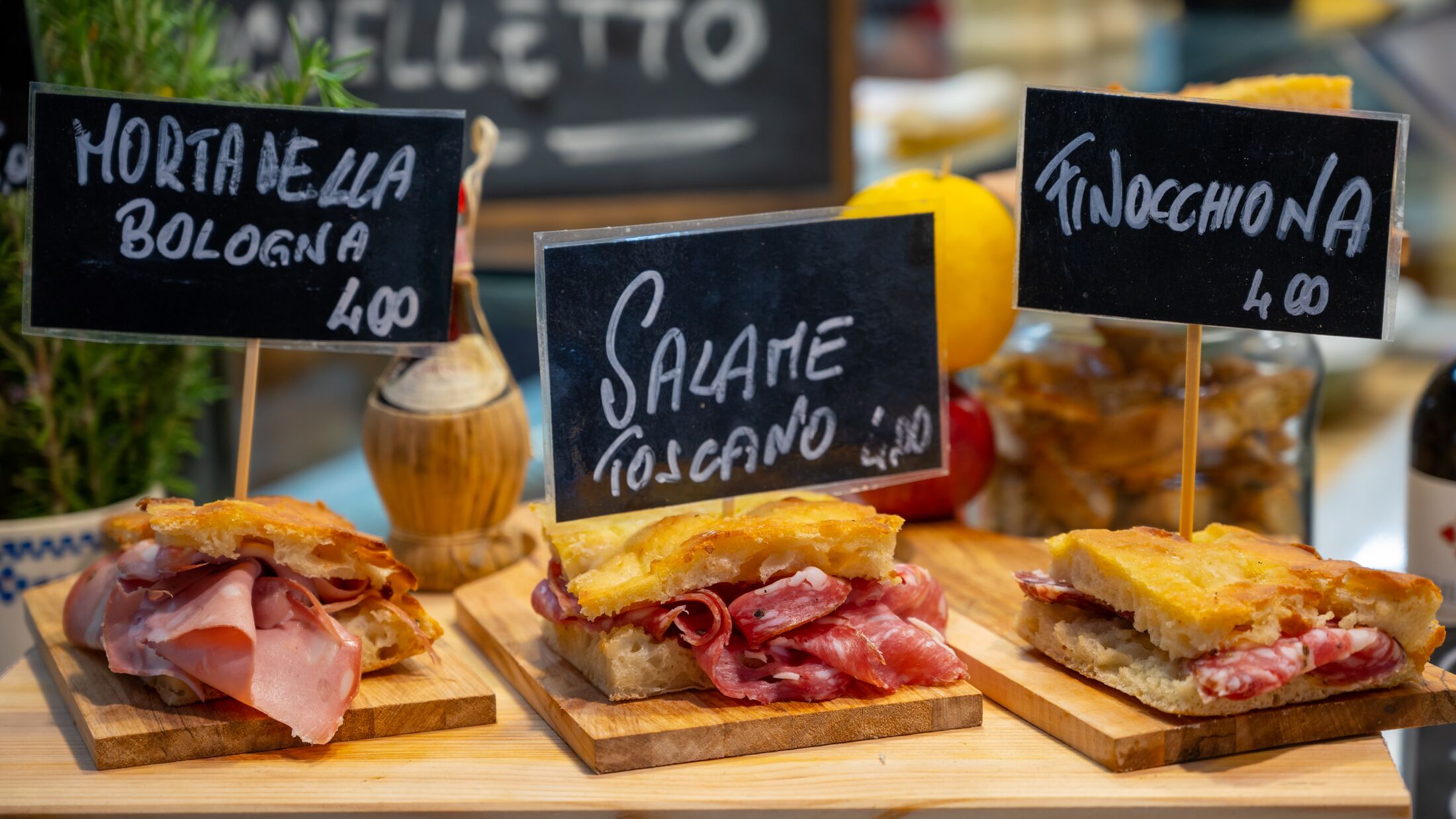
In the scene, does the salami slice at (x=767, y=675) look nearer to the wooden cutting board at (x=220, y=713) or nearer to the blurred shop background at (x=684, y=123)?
the wooden cutting board at (x=220, y=713)

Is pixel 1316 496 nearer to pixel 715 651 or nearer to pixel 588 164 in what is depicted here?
pixel 715 651

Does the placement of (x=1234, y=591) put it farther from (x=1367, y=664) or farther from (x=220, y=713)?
(x=220, y=713)

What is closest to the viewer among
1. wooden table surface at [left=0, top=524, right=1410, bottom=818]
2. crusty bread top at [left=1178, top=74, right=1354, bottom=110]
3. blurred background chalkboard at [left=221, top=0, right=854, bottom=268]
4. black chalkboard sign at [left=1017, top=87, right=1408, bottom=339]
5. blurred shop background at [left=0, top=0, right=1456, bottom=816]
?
wooden table surface at [left=0, top=524, right=1410, bottom=818]

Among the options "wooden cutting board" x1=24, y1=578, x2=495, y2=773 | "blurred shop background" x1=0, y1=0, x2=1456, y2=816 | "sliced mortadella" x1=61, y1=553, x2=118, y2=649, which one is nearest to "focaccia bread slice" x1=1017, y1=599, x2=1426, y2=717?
"wooden cutting board" x1=24, y1=578, x2=495, y2=773

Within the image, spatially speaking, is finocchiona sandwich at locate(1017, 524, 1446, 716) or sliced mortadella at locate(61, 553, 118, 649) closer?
finocchiona sandwich at locate(1017, 524, 1446, 716)

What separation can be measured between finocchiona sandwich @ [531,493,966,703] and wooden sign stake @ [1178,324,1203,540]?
0.34 meters

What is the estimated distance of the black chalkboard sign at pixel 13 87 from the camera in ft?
6.03

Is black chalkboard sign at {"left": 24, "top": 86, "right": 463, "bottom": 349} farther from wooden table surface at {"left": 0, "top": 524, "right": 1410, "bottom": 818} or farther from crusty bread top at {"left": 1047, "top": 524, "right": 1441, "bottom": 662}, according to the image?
crusty bread top at {"left": 1047, "top": 524, "right": 1441, "bottom": 662}

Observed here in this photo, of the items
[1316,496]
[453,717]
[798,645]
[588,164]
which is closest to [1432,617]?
[798,645]

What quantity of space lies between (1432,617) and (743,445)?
→ 80 cm

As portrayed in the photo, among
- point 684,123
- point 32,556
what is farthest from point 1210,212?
point 684,123

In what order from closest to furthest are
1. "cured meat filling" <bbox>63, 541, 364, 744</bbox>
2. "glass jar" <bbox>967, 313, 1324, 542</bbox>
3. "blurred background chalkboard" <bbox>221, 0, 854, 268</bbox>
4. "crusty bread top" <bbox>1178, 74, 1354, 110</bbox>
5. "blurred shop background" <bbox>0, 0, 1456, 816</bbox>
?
"cured meat filling" <bbox>63, 541, 364, 744</bbox>, "crusty bread top" <bbox>1178, 74, 1354, 110</bbox>, "glass jar" <bbox>967, 313, 1324, 542</bbox>, "blurred shop background" <bbox>0, 0, 1456, 816</bbox>, "blurred background chalkboard" <bbox>221, 0, 854, 268</bbox>

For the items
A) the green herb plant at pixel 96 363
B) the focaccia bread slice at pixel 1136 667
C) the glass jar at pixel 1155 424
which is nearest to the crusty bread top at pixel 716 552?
the focaccia bread slice at pixel 1136 667

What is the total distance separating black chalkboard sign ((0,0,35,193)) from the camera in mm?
1839
